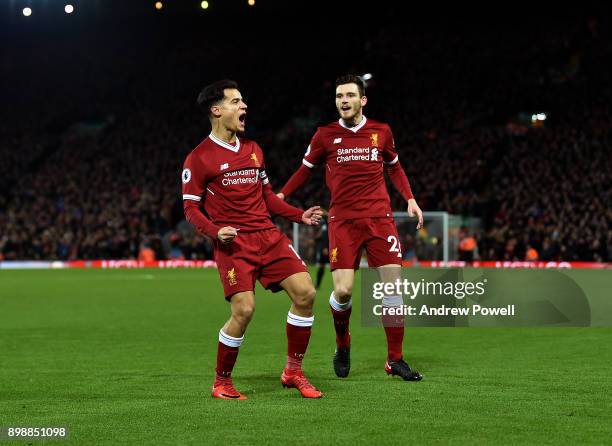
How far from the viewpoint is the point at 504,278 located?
1407 centimetres

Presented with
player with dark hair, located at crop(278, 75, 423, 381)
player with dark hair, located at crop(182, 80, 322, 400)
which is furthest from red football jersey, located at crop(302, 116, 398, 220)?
player with dark hair, located at crop(182, 80, 322, 400)

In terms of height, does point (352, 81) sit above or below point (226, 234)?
above

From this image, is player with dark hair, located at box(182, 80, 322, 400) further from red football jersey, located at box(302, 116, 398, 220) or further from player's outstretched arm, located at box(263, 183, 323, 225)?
red football jersey, located at box(302, 116, 398, 220)

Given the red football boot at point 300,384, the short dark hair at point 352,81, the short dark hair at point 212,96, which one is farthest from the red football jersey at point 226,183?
the short dark hair at point 352,81

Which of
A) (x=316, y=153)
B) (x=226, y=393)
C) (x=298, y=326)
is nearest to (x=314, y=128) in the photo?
(x=316, y=153)

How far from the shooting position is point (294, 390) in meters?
7.76

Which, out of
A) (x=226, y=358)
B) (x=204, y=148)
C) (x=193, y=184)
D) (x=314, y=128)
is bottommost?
(x=226, y=358)

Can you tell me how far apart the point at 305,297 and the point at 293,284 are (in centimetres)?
14

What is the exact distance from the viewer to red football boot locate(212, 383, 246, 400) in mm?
7285

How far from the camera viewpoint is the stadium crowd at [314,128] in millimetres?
34531

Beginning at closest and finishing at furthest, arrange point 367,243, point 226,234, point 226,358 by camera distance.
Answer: point 226,234 < point 226,358 < point 367,243

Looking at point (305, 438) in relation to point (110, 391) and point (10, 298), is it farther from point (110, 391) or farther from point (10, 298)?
point (10, 298)

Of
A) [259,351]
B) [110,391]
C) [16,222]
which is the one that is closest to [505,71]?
[16,222]

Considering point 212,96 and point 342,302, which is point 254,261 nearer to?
point 212,96
